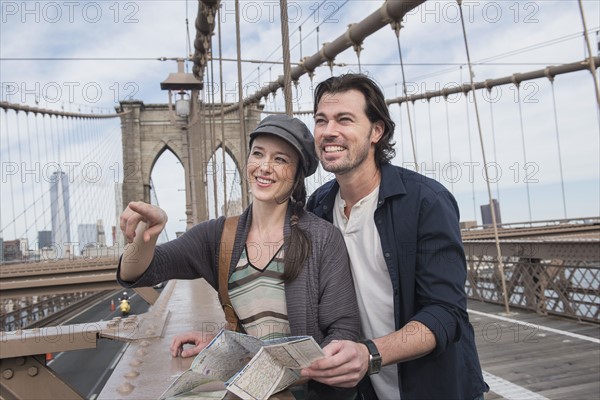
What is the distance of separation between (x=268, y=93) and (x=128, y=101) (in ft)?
48.3

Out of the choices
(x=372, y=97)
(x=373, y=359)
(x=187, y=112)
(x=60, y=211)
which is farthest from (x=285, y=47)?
(x=60, y=211)

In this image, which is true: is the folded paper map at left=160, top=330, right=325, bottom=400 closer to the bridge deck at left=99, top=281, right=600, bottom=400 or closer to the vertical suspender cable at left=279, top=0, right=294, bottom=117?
the bridge deck at left=99, top=281, right=600, bottom=400

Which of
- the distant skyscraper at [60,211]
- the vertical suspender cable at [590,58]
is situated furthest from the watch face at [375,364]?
the distant skyscraper at [60,211]

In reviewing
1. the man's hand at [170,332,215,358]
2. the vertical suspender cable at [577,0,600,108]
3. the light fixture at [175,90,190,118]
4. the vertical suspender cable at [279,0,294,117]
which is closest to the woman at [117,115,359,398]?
the man's hand at [170,332,215,358]

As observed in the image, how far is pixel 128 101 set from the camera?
26797 millimetres

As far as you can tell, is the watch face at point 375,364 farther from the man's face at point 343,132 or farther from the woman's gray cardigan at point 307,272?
the man's face at point 343,132

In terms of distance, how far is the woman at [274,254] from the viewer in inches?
43.4

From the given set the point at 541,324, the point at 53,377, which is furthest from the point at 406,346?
the point at 541,324

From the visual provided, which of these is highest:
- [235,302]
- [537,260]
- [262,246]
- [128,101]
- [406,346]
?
[128,101]

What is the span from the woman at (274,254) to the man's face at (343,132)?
63 millimetres

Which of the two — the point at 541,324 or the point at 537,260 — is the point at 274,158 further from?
the point at 537,260

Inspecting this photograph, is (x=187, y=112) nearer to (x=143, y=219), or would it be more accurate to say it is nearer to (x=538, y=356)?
A: (x=538, y=356)

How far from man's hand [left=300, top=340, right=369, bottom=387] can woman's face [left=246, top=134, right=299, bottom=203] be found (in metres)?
0.42

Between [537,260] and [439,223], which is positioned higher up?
[439,223]
